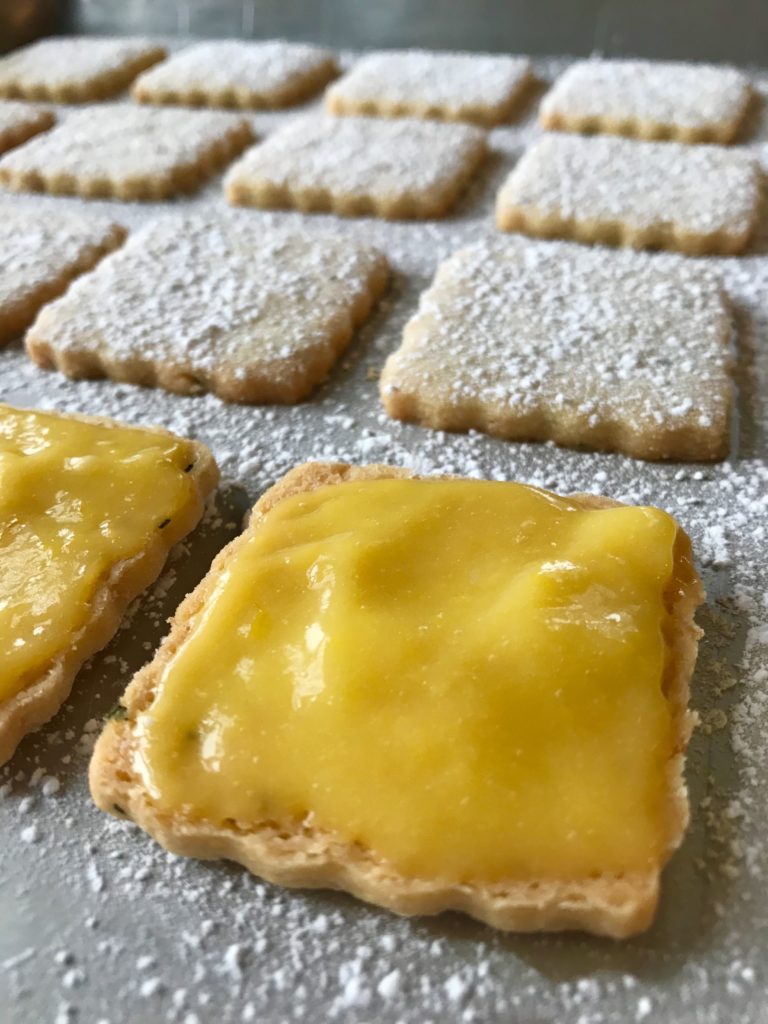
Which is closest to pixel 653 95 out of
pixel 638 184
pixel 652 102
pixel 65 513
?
pixel 652 102

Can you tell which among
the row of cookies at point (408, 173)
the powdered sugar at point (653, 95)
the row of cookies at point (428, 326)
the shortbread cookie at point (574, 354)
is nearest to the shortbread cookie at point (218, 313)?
the row of cookies at point (428, 326)

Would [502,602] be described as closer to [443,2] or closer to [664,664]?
[664,664]

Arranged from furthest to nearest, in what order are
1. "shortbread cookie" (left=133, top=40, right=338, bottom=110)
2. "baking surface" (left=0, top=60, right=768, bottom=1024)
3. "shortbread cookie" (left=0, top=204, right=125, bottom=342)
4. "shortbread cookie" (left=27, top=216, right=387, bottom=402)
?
"shortbread cookie" (left=133, top=40, right=338, bottom=110)
"shortbread cookie" (left=0, top=204, right=125, bottom=342)
"shortbread cookie" (left=27, top=216, right=387, bottom=402)
"baking surface" (left=0, top=60, right=768, bottom=1024)

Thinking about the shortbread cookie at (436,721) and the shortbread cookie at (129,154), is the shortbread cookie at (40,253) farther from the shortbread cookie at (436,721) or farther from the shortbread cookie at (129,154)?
the shortbread cookie at (436,721)

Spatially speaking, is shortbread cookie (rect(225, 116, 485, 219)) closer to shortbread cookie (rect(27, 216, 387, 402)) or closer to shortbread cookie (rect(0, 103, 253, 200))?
shortbread cookie (rect(0, 103, 253, 200))

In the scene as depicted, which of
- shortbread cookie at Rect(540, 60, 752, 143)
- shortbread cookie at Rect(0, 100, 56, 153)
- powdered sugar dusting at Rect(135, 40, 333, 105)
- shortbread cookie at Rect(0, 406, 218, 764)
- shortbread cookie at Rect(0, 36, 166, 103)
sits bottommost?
shortbread cookie at Rect(0, 406, 218, 764)

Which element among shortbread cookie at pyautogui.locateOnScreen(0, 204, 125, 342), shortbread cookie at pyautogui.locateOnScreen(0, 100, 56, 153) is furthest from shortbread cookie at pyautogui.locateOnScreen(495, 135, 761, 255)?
shortbread cookie at pyautogui.locateOnScreen(0, 100, 56, 153)
